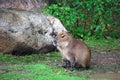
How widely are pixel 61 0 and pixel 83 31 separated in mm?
1334

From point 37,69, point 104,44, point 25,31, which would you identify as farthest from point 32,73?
point 104,44

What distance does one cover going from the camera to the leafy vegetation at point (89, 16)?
44.4 feet

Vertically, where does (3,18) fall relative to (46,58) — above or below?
above

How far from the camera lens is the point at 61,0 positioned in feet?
46.6

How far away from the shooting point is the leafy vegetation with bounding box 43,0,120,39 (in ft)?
44.4

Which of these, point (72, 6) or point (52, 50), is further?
point (72, 6)

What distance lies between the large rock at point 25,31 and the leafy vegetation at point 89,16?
1.76 m

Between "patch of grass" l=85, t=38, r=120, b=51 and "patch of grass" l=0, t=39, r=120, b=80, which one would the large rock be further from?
"patch of grass" l=85, t=38, r=120, b=51

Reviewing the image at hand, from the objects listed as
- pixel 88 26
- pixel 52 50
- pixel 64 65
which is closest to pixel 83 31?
pixel 88 26

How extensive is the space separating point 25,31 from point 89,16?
3834 millimetres

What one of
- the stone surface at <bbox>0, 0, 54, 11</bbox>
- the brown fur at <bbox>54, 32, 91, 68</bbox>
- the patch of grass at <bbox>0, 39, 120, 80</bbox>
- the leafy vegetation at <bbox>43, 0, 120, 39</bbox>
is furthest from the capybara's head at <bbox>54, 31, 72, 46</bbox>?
the stone surface at <bbox>0, 0, 54, 11</bbox>

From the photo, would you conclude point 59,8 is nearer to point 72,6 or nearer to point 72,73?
point 72,6

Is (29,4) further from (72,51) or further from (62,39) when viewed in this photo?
(72,51)

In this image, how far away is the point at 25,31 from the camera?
1089cm
